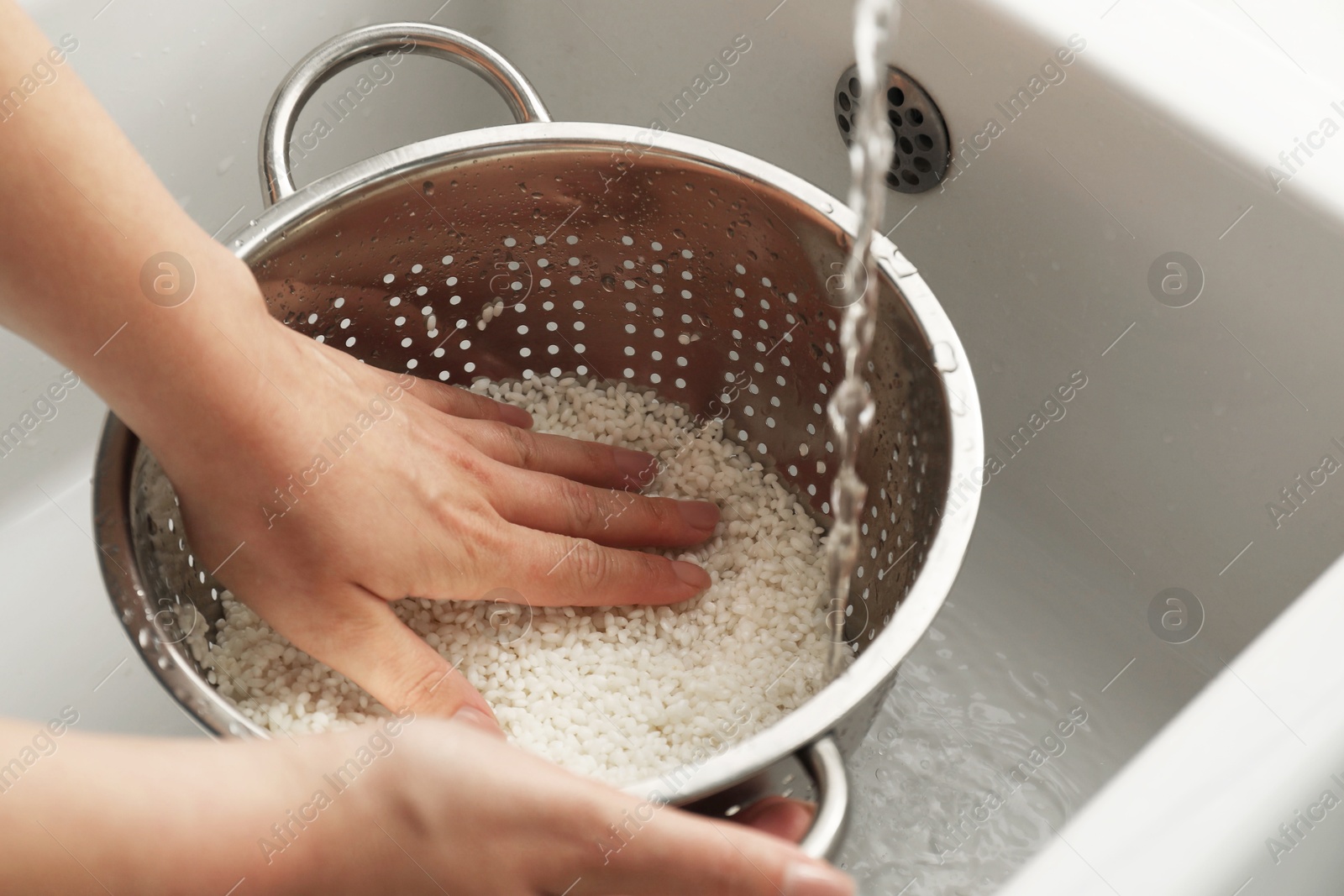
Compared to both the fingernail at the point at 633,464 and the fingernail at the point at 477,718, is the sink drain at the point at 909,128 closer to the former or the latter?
the fingernail at the point at 633,464

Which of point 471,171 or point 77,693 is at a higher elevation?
point 471,171

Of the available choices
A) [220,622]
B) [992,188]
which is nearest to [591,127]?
[992,188]

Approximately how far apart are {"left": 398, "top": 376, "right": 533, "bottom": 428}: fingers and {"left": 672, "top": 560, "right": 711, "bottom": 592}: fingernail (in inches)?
5.7

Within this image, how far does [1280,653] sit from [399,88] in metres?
0.74

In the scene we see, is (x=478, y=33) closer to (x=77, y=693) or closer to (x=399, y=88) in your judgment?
(x=399, y=88)

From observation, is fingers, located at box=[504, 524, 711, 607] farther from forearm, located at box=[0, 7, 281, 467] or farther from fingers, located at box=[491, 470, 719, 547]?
forearm, located at box=[0, 7, 281, 467]

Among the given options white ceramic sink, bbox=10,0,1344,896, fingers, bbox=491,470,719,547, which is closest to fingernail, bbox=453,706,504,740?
fingers, bbox=491,470,719,547

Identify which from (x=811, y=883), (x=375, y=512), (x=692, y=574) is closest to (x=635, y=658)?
(x=692, y=574)

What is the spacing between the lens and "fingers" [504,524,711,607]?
0.61 metres

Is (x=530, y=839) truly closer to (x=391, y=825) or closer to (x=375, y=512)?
(x=391, y=825)

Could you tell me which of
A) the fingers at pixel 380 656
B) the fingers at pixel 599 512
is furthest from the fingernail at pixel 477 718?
the fingers at pixel 599 512

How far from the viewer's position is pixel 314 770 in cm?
38

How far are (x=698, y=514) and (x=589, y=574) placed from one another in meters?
0.10

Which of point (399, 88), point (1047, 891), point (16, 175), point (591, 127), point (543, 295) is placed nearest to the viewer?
point (1047, 891)
